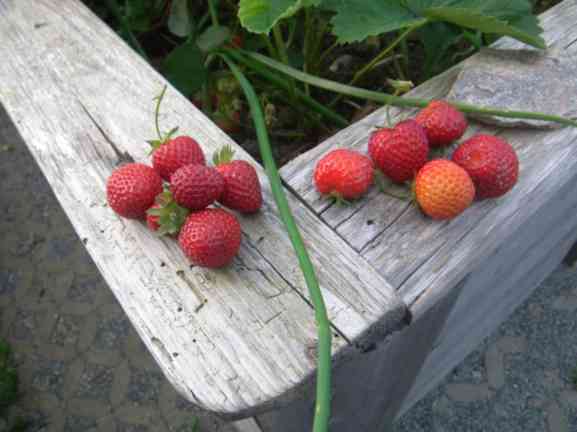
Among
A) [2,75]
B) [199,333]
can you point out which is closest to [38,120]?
[2,75]

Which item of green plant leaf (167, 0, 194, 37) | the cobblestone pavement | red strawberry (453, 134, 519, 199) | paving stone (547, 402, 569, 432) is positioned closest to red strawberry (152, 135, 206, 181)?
red strawberry (453, 134, 519, 199)

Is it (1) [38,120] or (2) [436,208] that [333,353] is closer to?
(2) [436,208]

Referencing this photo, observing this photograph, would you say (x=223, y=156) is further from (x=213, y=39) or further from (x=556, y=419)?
(x=556, y=419)

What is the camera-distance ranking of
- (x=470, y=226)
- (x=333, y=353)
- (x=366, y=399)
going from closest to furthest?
(x=333, y=353) → (x=470, y=226) → (x=366, y=399)

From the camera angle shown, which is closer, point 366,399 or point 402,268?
point 402,268

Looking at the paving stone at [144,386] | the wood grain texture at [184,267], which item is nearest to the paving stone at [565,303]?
the paving stone at [144,386]

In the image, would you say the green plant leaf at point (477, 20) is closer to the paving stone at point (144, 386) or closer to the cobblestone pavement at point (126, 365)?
the cobblestone pavement at point (126, 365)
